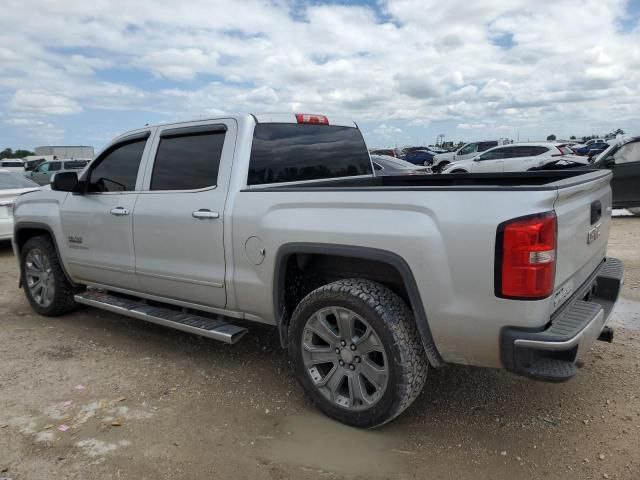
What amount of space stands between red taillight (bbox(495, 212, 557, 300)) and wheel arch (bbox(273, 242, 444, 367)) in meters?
0.46

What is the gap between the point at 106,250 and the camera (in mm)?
4590

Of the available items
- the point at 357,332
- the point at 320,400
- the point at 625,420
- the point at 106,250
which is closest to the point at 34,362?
the point at 106,250

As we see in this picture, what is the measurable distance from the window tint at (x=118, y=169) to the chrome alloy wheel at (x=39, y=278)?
1.15 meters

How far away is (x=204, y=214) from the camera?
3723 millimetres

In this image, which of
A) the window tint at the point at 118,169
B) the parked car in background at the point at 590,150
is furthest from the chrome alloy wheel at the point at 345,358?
the parked car in background at the point at 590,150

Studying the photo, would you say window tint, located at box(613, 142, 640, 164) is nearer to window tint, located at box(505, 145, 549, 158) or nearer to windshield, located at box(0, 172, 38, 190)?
window tint, located at box(505, 145, 549, 158)

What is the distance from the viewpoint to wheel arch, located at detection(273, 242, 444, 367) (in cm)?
284

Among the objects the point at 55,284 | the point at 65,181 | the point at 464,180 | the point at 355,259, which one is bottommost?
the point at 55,284

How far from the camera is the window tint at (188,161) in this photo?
12.8 ft

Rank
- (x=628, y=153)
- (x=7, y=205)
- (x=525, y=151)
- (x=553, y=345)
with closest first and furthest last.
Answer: (x=553, y=345)
(x=7, y=205)
(x=628, y=153)
(x=525, y=151)

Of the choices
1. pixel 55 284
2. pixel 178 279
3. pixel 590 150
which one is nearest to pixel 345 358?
pixel 178 279

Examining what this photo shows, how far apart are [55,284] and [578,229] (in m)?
4.72

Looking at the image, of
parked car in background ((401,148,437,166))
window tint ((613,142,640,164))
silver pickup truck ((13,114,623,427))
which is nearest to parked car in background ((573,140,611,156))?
parked car in background ((401,148,437,166))

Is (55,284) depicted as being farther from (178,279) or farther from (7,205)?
(7,205)
